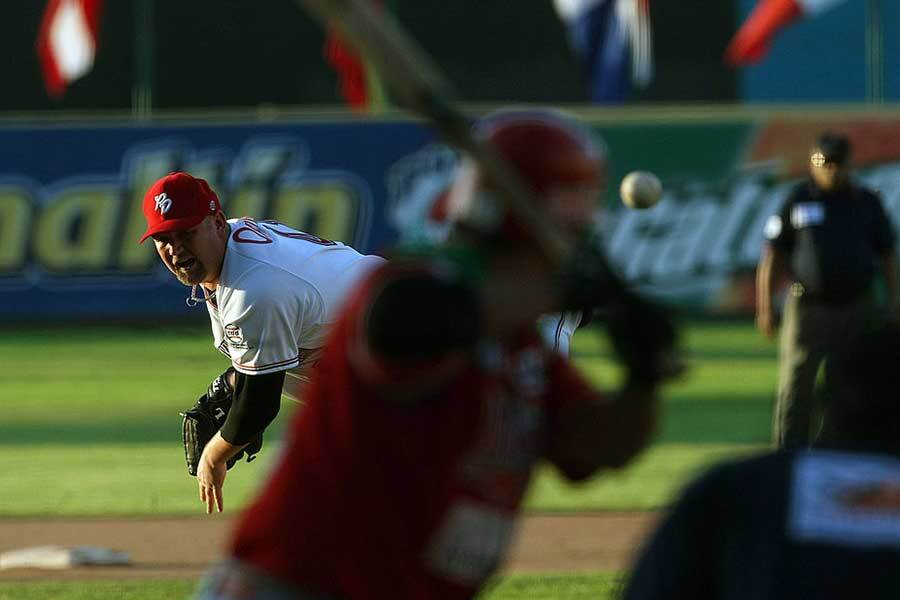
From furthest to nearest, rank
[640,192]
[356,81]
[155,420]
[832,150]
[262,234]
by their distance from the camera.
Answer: [356,81] < [155,420] < [640,192] < [832,150] < [262,234]

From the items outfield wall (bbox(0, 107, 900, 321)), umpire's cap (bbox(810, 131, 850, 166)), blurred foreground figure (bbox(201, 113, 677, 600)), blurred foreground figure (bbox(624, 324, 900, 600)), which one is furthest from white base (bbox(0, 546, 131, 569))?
outfield wall (bbox(0, 107, 900, 321))

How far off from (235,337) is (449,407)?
139 inches

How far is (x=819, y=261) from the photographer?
10.2 meters

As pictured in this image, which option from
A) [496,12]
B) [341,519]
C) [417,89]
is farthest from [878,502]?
[496,12]

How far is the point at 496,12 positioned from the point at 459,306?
960 inches

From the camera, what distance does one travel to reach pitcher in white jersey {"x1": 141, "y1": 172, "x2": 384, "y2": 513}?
6176 mm

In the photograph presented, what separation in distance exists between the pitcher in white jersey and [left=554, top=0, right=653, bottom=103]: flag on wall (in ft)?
53.0

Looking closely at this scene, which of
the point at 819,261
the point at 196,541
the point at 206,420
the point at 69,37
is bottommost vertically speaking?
the point at 196,541

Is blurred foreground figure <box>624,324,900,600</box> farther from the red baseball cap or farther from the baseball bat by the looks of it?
the red baseball cap

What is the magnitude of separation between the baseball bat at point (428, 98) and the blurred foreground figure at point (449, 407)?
0.13 ft

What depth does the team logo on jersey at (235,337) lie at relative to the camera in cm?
644

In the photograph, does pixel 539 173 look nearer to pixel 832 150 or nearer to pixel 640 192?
pixel 832 150

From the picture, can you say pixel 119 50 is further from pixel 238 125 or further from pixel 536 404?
pixel 536 404

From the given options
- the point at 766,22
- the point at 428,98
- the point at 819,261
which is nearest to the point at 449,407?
the point at 428,98
